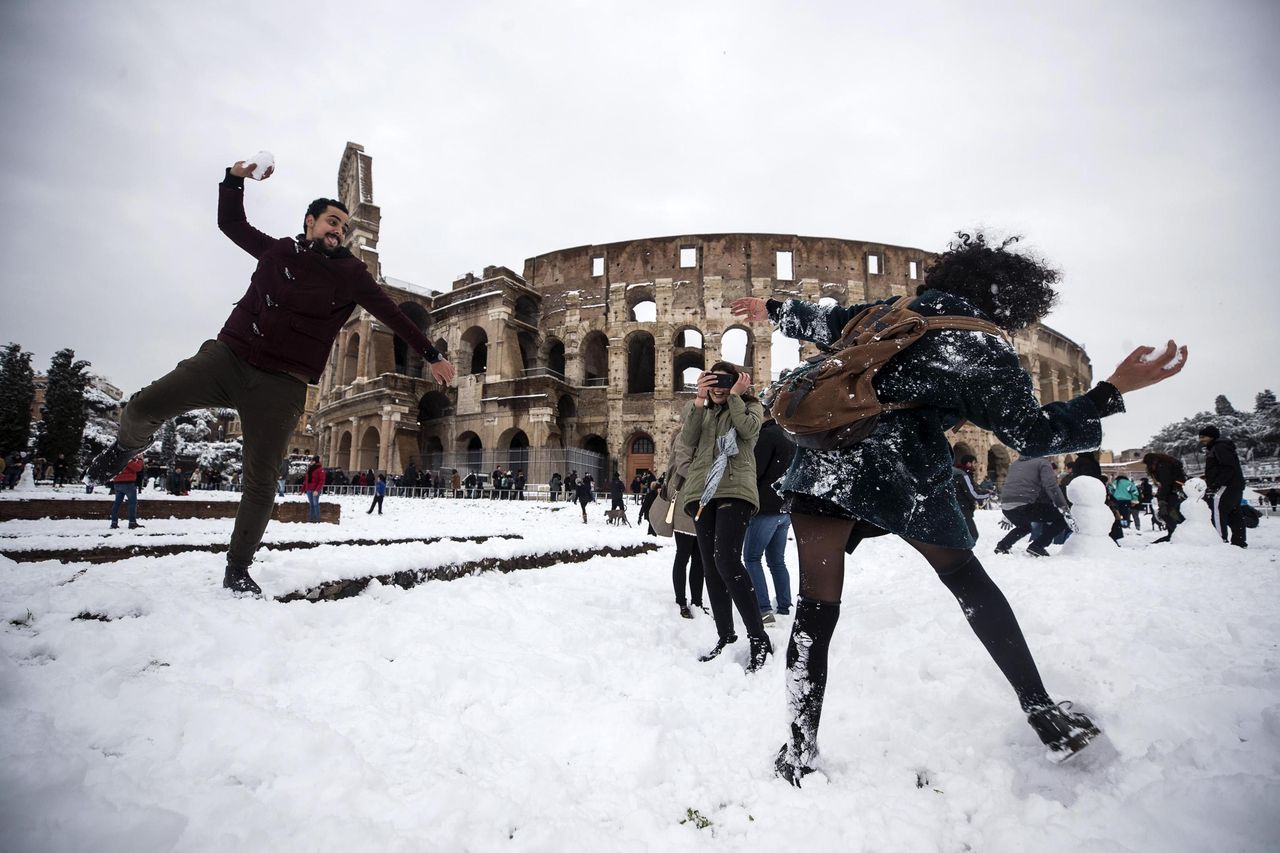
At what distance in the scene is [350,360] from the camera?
1316 inches

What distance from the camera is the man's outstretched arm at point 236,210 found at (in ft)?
9.68

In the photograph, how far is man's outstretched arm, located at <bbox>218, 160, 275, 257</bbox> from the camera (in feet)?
9.68

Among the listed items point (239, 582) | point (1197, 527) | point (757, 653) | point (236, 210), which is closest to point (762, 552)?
point (757, 653)

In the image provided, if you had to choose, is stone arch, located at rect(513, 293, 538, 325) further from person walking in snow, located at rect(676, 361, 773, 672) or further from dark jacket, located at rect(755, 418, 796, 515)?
person walking in snow, located at rect(676, 361, 773, 672)

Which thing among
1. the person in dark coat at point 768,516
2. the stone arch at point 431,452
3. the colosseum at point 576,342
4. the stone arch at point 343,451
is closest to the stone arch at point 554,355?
the colosseum at point 576,342

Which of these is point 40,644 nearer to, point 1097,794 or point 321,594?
point 321,594

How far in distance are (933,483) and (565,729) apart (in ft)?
4.92

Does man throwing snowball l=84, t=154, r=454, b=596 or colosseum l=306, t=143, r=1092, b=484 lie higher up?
colosseum l=306, t=143, r=1092, b=484

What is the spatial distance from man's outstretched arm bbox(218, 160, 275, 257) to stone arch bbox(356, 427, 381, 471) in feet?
94.5

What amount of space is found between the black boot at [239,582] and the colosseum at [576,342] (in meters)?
23.1

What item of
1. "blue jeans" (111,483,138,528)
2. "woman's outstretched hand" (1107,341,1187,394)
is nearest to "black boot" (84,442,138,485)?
"woman's outstretched hand" (1107,341,1187,394)

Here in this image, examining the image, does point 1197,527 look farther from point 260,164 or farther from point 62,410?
point 62,410

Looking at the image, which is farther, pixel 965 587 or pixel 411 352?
pixel 411 352

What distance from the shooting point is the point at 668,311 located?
29.3 meters
